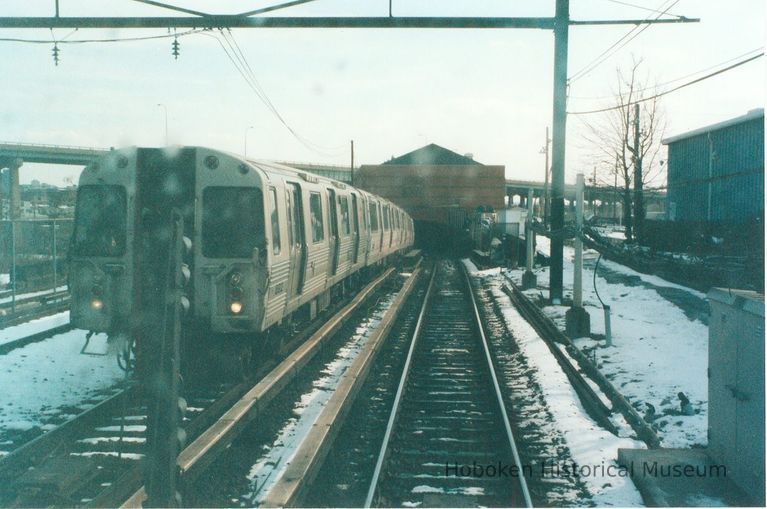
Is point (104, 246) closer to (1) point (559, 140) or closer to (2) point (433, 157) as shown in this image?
(1) point (559, 140)

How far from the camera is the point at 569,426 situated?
7.90 meters

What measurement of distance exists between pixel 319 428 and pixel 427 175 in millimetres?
54205

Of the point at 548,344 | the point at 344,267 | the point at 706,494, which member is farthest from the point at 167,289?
the point at 344,267

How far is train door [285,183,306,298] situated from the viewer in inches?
407

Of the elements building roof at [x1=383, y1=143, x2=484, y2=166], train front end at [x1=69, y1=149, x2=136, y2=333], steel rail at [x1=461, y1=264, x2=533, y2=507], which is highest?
building roof at [x1=383, y1=143, x2=484, y2=166]

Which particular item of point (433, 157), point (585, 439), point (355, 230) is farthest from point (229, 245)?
point (433, 157)

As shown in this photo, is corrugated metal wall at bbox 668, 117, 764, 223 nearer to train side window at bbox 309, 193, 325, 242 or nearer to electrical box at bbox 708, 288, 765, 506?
train side window at bbox 309, 193, 325, 242

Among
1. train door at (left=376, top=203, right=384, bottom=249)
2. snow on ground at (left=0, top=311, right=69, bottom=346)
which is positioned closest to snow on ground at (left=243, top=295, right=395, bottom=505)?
snow on ground at (left=0, top=311, right=69, bottom=346)

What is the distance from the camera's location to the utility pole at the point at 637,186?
29531 mm

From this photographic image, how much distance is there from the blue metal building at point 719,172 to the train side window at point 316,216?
10142 millimetres

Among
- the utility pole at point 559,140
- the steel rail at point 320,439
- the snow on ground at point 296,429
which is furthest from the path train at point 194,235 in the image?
the utility pole at point 559,140

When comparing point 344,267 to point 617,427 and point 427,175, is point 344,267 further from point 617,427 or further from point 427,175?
point 427,175

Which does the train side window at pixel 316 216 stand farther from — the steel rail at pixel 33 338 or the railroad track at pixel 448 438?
the steel rail at pixel 33 338

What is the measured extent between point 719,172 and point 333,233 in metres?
14.4
